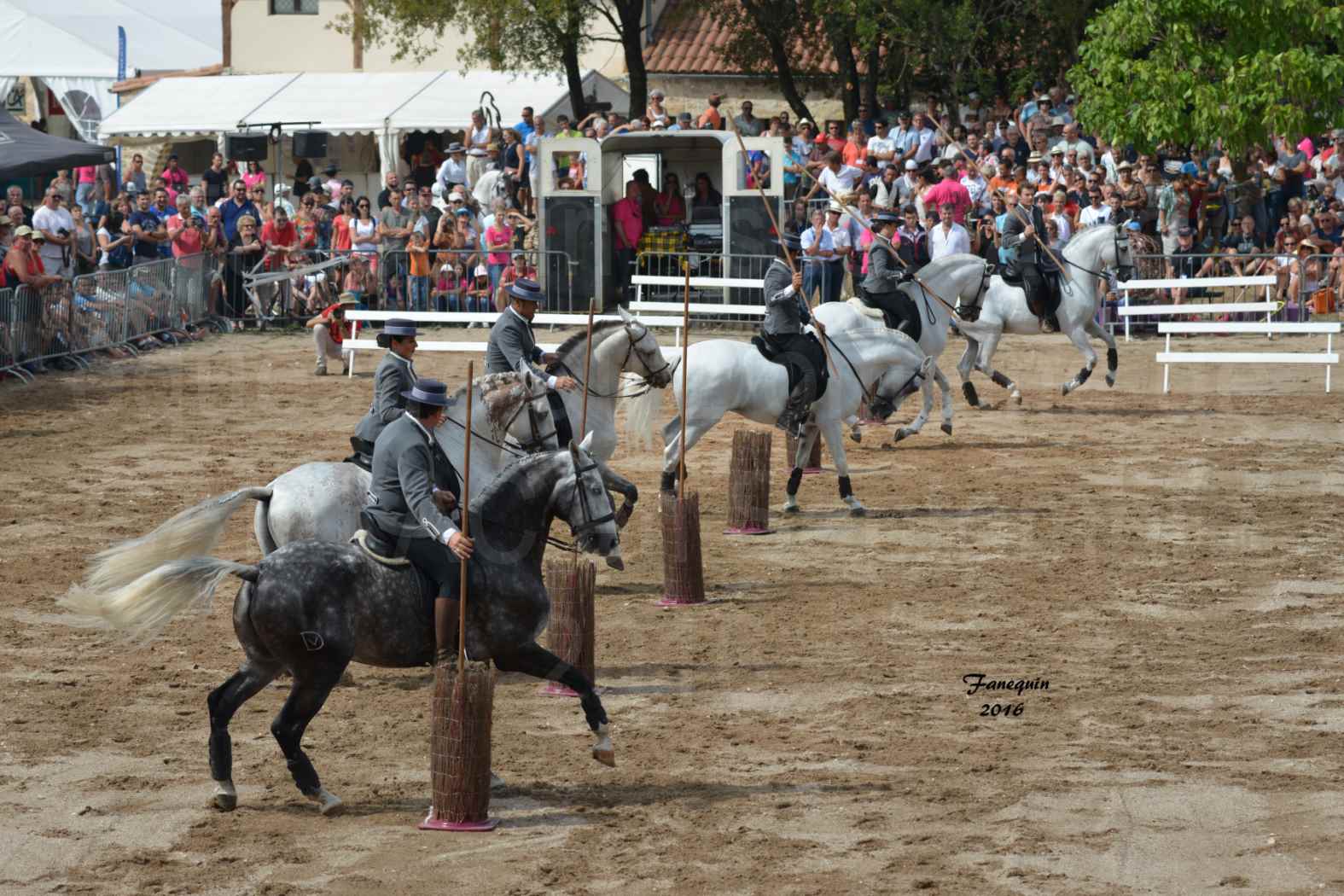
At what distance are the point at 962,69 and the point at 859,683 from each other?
2734 cm

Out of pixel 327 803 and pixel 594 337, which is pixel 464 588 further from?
pixel 594 337

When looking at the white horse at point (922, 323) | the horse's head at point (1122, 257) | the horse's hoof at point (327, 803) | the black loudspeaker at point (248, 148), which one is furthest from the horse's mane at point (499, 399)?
the black loudspeaker at point (248, 148)

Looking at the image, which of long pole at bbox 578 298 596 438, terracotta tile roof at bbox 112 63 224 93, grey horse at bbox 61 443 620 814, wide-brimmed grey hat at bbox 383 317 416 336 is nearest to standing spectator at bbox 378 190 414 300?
terracotta tile roof at bbox 112 63 224 93

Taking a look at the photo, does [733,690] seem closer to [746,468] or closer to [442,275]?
[746,468]

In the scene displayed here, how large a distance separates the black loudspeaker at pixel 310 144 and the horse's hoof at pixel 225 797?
30472 mm

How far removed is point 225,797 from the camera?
9.30 m

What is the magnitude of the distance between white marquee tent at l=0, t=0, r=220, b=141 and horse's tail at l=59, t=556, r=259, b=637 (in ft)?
121

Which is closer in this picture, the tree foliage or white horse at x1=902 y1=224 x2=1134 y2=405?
white horse at x1=902 y1=224 x2=1134 y2=405

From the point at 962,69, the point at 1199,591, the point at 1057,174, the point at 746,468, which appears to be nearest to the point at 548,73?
the point at 962,69

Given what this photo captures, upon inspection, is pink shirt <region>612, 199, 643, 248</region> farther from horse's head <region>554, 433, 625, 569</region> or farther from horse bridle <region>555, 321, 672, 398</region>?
horse's head <region>554, 433, 625, 569</region>

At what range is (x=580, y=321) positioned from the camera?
26.8 metres

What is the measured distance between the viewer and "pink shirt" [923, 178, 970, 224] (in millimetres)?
30203

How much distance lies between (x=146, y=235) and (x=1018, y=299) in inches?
545

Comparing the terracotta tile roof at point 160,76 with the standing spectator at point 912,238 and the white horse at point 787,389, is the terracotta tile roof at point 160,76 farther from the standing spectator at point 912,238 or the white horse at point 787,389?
the white horse at point 787,389
